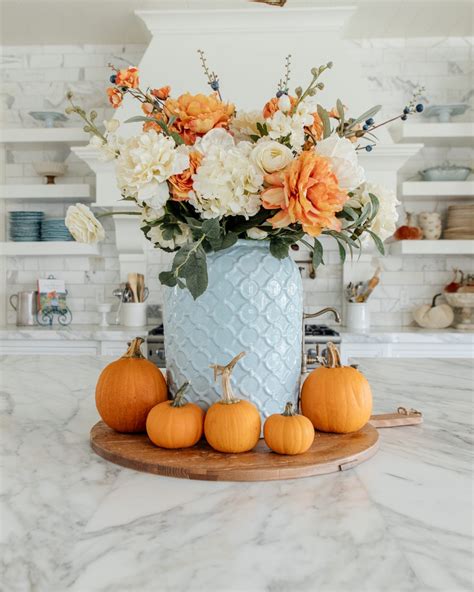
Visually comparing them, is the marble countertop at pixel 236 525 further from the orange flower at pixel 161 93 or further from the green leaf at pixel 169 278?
the orange flower at pixel 161 93

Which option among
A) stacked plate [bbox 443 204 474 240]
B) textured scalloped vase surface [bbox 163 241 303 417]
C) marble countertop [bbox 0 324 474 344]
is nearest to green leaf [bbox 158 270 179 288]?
textured scalloped vase surface [bbox 163 241 303 417]

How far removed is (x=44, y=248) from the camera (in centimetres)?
384

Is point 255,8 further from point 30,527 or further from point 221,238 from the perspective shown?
point 30,527

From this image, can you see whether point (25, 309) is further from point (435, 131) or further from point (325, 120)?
point (325, 120)

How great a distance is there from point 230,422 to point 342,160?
411 millimetres

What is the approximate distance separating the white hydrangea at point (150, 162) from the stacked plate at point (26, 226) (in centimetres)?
335

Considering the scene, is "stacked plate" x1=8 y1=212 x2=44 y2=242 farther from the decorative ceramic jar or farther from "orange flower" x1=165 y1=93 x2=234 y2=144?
"orange flower" x1=165 y1=93 x2=234 y2=144

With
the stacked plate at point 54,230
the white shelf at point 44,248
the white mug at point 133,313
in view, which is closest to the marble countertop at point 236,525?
the white mug at point 133,313

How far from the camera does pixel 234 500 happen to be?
748mm

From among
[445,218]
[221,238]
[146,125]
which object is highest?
[445,218]

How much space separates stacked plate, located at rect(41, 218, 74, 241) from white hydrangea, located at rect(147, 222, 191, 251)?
313 cm

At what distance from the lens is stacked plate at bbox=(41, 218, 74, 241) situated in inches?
153

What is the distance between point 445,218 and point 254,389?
3433 millimetres

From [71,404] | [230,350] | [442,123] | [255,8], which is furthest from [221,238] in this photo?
[442,123]
